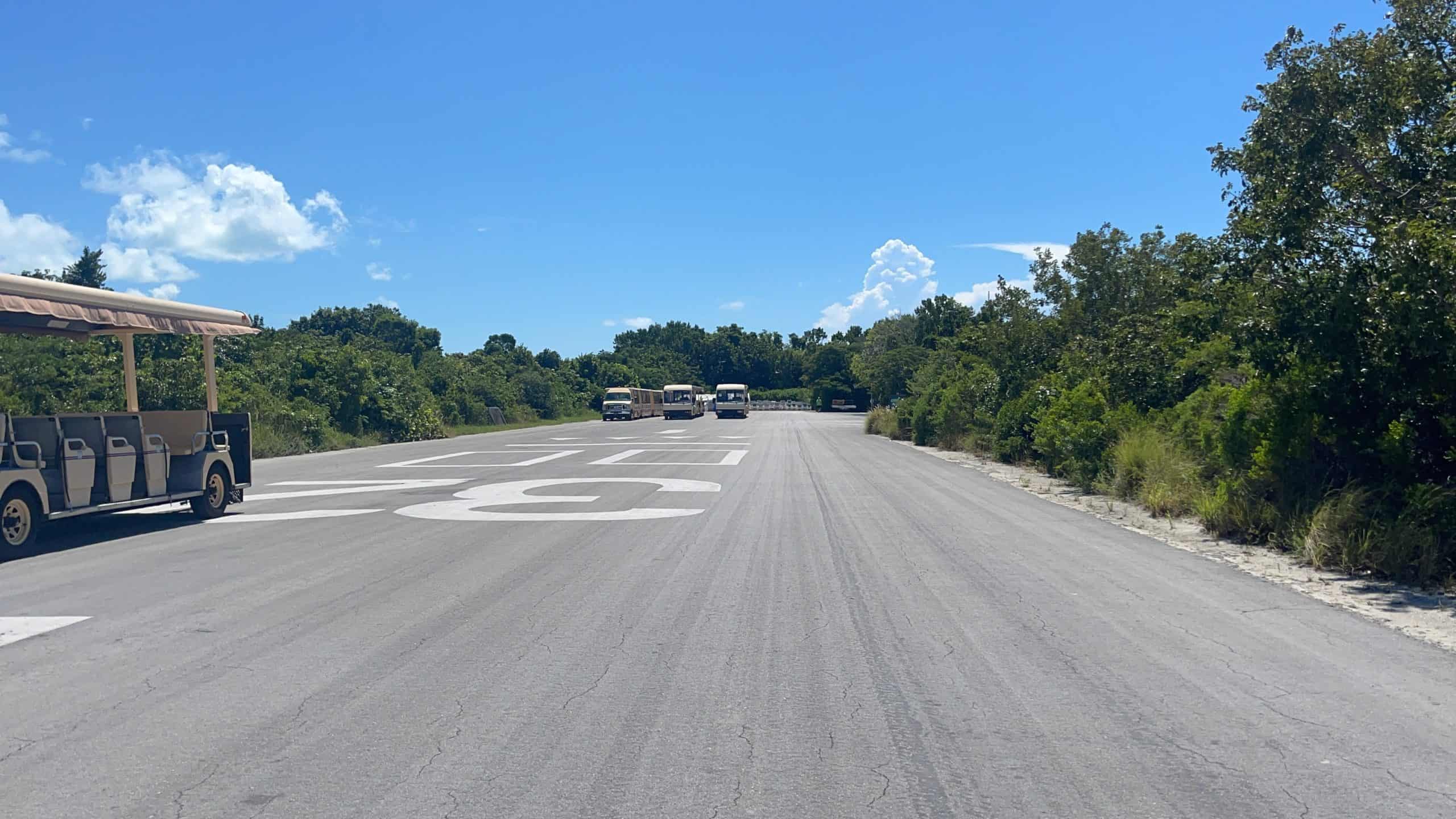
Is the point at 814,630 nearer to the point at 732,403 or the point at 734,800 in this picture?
the point at 734,800

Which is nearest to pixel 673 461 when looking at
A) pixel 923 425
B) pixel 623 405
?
pixel 923 425

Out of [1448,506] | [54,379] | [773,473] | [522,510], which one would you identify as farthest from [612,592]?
[54,379]

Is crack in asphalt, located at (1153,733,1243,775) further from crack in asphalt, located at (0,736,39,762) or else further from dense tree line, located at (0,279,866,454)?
dense tree line, located at (0,279,866,454)

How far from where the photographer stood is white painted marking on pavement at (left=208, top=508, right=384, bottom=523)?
14438 millimetres

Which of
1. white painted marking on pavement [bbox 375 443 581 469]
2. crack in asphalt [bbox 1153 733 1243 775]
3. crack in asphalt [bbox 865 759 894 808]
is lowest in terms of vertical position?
crack in asphalt [bbox 1153 733 1243 775]

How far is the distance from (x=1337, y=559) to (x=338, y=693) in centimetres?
939

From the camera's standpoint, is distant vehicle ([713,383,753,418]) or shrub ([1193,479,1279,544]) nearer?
shrub ([1193,479,1279,544])

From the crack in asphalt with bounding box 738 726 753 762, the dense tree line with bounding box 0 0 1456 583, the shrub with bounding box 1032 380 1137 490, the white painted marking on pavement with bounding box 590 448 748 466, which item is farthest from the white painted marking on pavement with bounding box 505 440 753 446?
the crack in asphalt with bounding box 738 726 753 762

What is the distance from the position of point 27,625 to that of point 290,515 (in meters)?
7.14

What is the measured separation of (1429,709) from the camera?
18.9 ft

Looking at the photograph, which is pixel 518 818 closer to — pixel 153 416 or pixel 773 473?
pixel 153 416

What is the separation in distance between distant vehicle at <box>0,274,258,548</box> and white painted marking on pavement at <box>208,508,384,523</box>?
444 mm

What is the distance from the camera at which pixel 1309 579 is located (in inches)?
389

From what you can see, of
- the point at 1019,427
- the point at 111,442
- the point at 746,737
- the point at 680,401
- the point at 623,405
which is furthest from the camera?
the point at 680,401
